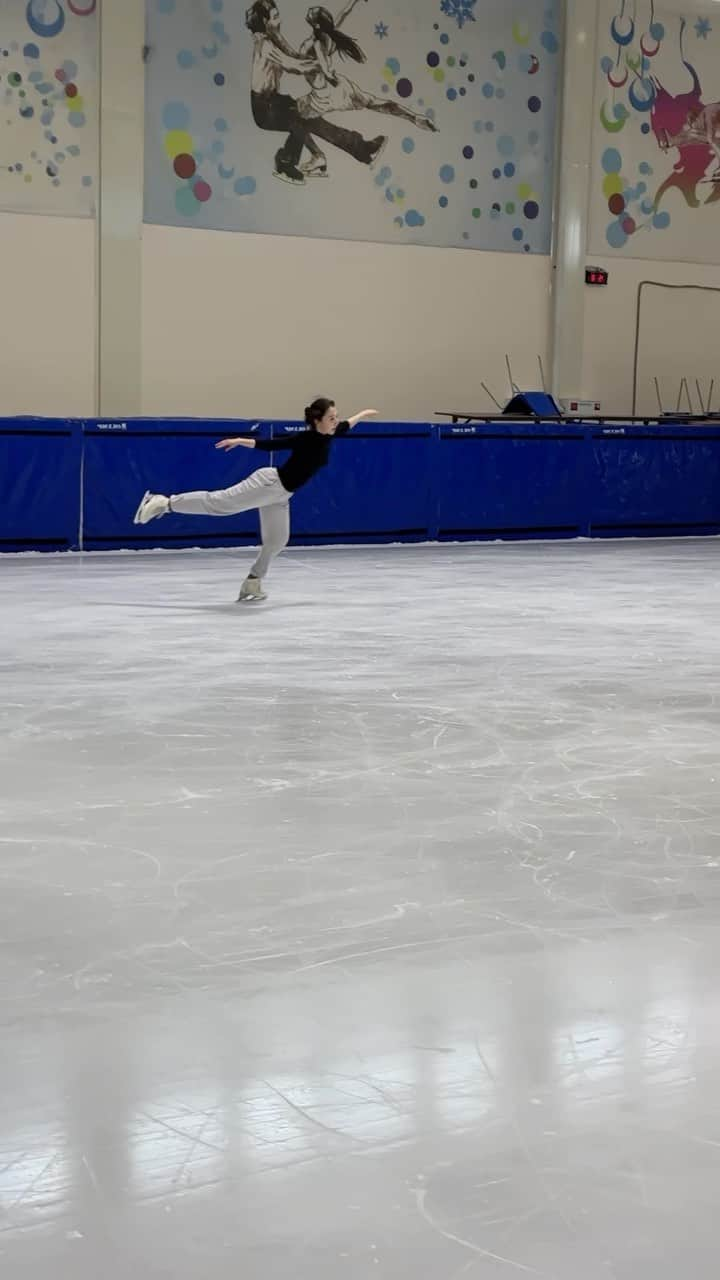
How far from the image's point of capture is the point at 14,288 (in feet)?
49.9

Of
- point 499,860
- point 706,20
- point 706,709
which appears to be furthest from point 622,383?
point 499,860

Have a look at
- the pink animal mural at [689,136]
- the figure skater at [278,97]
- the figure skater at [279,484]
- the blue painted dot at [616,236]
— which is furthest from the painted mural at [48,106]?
the pink animal mural at [689,136]

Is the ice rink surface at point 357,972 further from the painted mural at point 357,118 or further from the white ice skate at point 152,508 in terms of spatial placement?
the painted mural at point 357,118

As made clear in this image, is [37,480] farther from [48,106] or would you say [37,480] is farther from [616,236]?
[616,236]

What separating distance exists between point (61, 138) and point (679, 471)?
690 cm

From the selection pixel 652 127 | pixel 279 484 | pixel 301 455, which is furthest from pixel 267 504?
pixel 652 127

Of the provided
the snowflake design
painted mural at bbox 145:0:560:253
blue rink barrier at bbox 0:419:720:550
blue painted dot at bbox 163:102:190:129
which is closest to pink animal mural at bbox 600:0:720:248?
painted mural at bbox 145:0:560:253

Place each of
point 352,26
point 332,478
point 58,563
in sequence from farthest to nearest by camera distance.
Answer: point 352,26, point 332,478, point 58,563

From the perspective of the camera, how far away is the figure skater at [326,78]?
1644 centimetres

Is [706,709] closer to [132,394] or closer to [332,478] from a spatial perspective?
[332,478]

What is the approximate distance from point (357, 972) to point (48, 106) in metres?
13.7

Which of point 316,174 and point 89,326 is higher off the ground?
point 316,174

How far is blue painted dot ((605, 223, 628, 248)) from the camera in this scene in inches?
720

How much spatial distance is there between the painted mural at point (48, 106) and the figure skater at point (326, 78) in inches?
90.1
